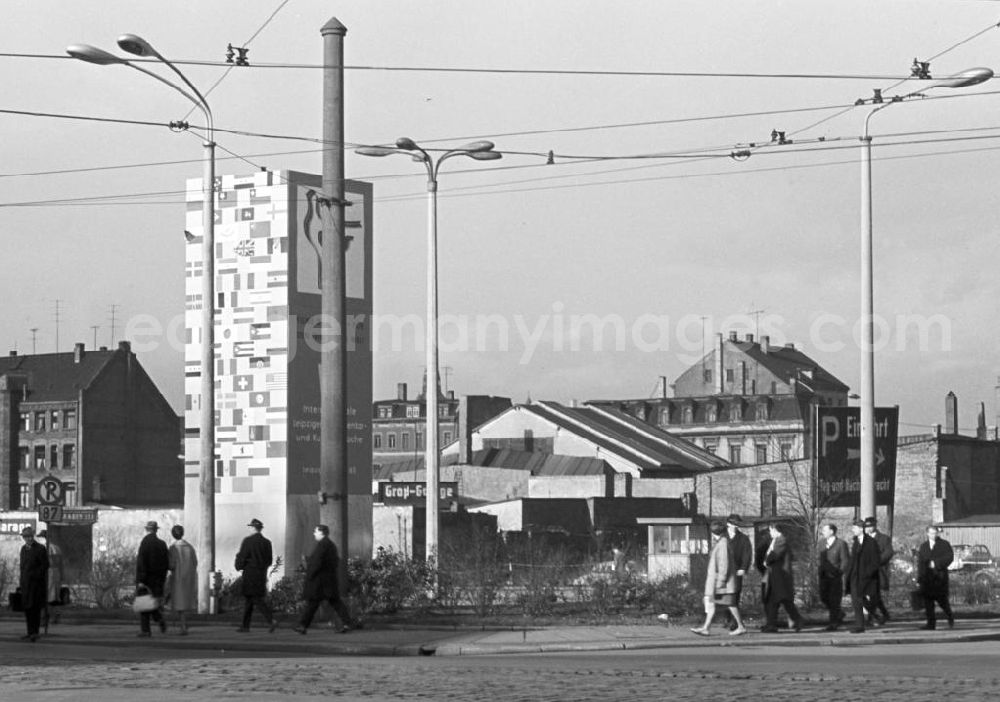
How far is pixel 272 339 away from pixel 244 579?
41.9 feet

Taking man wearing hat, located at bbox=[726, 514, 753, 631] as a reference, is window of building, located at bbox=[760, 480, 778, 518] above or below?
below

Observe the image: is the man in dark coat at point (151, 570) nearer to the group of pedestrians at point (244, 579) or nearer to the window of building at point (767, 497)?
the group of pedestrians at point (244, 579)

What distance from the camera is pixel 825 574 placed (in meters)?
23.5

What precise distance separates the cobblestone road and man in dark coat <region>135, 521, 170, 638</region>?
4907 mm

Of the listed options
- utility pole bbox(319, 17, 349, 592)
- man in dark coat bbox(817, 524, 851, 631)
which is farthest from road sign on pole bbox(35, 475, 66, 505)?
man in dark coat bbox(817, 524, 851, 631)

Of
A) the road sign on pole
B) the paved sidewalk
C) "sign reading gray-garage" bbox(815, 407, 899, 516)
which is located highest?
"sign reading gray-garage" bbox(815, 407, 899, 516)

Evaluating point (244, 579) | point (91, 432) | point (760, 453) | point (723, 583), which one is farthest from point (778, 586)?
point (760, 453)

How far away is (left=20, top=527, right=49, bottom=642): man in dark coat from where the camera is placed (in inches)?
907

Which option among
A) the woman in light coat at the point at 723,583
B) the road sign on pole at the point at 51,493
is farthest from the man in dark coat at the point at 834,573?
the road sign on pole at the point at 51,493

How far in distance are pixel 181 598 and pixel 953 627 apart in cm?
1097

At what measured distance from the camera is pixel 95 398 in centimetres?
10550

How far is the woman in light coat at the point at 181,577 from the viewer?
76.7 ft

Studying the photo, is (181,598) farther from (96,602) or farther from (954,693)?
(954,693)

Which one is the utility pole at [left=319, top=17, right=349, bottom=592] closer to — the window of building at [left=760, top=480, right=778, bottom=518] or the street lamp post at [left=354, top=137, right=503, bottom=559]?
the street lamp post at [left=354, top=137, right=503, bottom=559]
